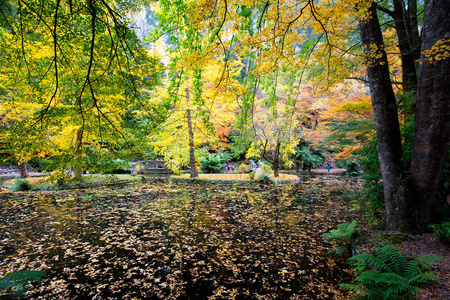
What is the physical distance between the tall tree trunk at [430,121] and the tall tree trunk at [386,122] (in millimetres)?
187

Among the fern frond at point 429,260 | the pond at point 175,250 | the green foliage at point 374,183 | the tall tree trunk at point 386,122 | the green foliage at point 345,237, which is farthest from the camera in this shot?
the green foliage at point 374,183

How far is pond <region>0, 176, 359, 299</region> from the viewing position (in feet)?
8.95

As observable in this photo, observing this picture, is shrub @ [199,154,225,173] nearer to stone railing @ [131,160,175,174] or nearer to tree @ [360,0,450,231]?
stone railing @ [131,160,175,174]

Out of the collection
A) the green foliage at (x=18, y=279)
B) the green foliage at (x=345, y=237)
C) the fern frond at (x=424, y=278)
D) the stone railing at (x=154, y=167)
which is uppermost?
the stone railing at (x=154, y=167)

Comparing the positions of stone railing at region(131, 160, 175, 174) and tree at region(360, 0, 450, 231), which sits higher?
tree at region(360, 0, 450, 231)

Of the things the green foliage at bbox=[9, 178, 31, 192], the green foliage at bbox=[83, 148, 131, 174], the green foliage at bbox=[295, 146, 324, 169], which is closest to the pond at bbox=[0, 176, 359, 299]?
the green foliage at bbox=[83, 148, 131, 174]

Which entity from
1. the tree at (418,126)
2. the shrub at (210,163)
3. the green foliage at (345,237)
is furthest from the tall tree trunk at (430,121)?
the shrub at (210,163)

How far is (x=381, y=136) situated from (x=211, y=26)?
127 inches

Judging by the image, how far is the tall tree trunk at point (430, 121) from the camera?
284 centimetres

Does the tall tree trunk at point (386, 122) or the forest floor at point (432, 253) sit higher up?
the tall tree trunk at point (386, 122)

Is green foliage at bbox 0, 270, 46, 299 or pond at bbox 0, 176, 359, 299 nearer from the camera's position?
green foliage at bbox 0, 270, 46, 299

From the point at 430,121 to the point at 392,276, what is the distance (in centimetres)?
225

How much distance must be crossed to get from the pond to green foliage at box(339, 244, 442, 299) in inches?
18.3

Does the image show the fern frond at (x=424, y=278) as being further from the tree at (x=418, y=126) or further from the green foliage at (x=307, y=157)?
the green foliage at (x=307, y=157)
